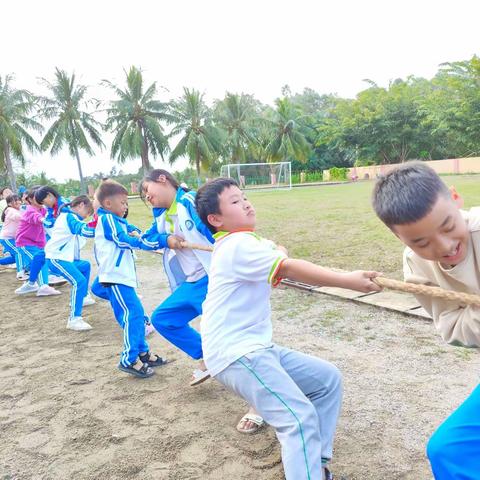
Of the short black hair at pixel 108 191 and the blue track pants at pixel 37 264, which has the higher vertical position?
the short black hair at pixel 108 191

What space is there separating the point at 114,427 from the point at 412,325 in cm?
257

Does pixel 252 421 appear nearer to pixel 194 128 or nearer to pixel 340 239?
pixel 340 239

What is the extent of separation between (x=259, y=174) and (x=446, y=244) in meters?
37.1

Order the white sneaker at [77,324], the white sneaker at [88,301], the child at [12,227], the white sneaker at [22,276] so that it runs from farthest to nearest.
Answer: the white sneaker at [22,276] → the child at [12,227] → the white sneaker at [88,301] → the white sneaker at [77,324]

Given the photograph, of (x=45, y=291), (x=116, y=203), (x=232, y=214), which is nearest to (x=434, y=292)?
(x=232, y=214)

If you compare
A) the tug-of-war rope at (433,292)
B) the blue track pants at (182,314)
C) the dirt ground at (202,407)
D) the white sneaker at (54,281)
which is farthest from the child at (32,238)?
the tug-of-war rope at (433,292)

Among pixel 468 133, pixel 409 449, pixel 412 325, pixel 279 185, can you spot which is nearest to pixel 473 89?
pixel 468 133

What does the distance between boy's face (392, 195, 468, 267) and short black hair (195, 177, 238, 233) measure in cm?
103

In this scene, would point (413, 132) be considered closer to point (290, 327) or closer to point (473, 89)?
point (473, 89)

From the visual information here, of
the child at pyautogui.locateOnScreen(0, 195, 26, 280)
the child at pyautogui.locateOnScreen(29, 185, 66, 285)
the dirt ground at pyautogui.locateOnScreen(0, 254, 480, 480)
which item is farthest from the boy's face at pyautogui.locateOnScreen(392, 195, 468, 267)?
the child at pyautogui.locateOnScreen(0, 195, 26, 280)

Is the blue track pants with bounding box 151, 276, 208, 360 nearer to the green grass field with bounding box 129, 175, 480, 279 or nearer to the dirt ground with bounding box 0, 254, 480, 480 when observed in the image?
the dirt ground with bounding box 0, 254, 480, 480

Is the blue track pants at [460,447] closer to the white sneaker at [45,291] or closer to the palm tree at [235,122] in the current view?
the white sneaker at [45,291]

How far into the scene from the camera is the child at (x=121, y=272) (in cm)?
388

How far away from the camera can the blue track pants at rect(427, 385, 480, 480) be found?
5.17 feet
